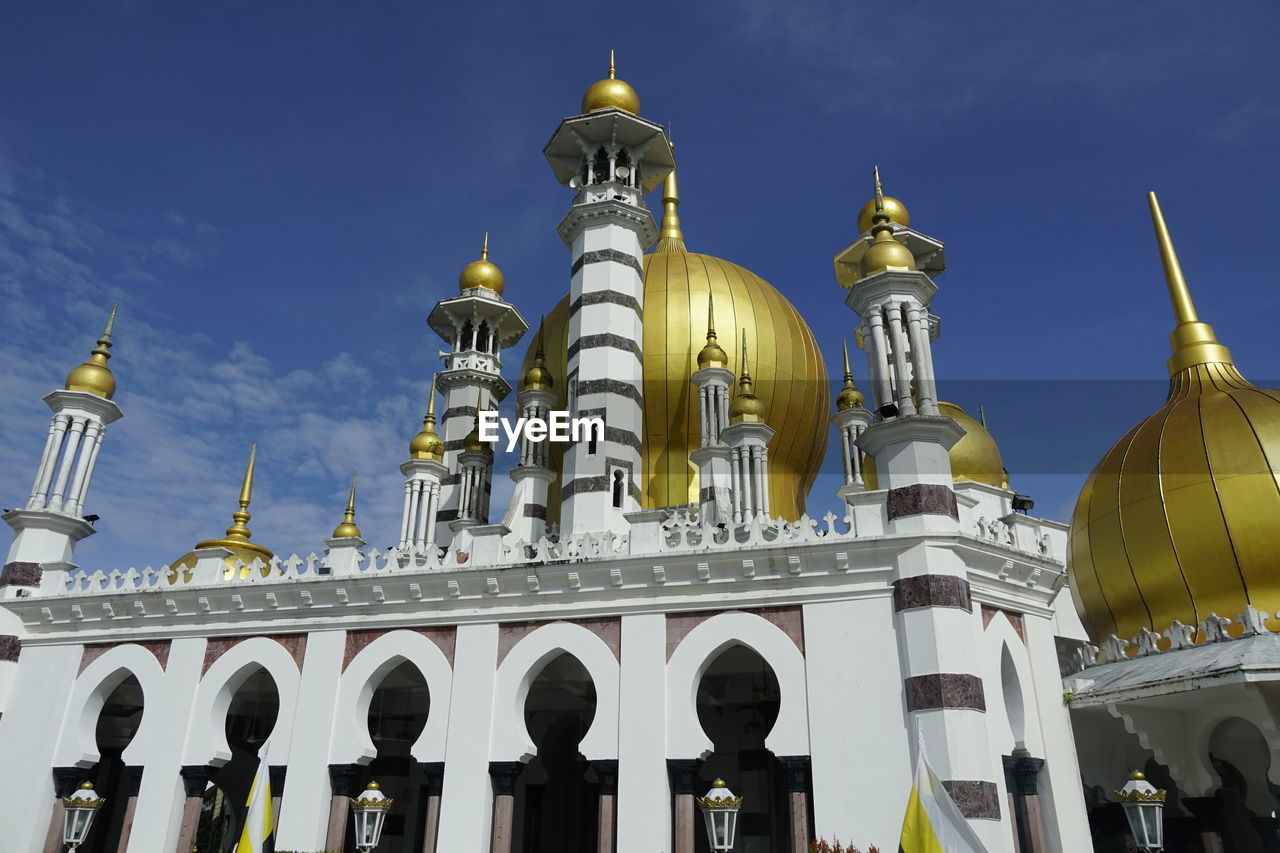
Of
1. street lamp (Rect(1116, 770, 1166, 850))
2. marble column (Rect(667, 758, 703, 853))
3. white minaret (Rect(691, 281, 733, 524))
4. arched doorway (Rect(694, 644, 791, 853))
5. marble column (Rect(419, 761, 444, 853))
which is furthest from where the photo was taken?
white minaret (Rect(691, 281, 733, 524))

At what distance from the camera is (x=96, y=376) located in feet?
71.7

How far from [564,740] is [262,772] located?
28.1 ft

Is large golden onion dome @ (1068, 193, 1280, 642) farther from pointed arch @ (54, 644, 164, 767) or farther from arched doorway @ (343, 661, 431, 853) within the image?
pointed arch @ (54, 644, 164, 767)

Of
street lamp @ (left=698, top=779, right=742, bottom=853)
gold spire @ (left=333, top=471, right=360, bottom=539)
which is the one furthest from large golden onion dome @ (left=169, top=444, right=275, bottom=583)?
street lamp @ (left=698, top=779, right=742, bottom=853)

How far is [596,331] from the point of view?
73.0ft

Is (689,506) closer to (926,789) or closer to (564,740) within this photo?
(564,740)

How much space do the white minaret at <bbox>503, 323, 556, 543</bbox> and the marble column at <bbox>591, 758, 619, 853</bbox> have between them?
26.2ft

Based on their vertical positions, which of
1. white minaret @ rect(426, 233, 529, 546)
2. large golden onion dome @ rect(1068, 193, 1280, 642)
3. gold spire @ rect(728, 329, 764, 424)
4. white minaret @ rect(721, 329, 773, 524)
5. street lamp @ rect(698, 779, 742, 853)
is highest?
white minaret @ rect(426, 233, 529, 546)

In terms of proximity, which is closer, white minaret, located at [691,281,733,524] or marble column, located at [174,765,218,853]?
marble column, located at [174,765,218,853]

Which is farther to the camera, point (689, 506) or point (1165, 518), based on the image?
point (689, 506)

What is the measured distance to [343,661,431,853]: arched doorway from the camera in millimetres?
19922

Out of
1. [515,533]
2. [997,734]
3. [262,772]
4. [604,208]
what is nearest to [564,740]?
[515,533]

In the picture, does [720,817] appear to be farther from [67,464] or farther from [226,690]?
[67,464]

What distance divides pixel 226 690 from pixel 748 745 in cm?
1012
